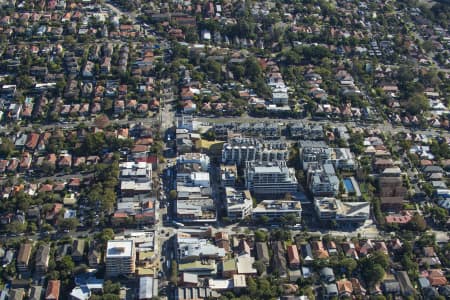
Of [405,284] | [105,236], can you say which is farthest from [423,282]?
[105,236]

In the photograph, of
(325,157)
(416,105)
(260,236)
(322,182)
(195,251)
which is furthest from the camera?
(416,105)

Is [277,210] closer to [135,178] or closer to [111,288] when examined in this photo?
[135,178]

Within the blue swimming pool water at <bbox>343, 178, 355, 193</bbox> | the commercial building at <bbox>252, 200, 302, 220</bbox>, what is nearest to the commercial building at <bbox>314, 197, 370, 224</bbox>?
the commercial building at <bbox>252, 200, 302, 220</bbox>

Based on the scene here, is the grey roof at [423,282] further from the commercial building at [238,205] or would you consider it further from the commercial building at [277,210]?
the commercial building at [238,205]

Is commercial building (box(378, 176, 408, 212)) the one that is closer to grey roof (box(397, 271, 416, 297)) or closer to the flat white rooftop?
grey roof (box(397, 271, 416, 297))

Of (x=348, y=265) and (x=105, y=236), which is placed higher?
(x=105, y=236)

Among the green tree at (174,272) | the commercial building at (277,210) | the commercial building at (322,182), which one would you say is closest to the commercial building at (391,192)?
the commercial building at (322,182)
